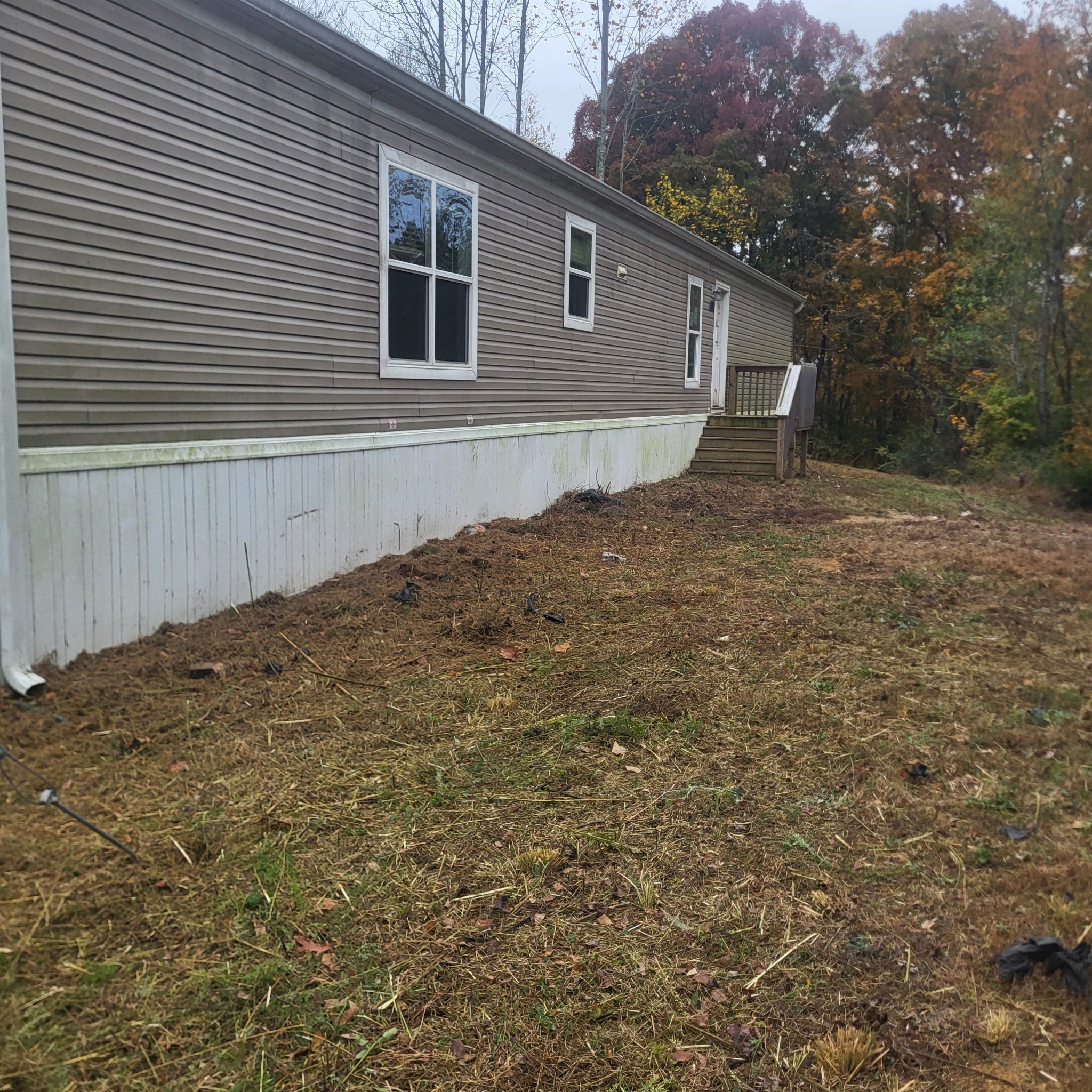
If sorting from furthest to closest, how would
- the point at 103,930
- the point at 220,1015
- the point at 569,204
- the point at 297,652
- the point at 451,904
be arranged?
the point at 569,204 < the point at 297,652 < the point at 451,904 < the point at 103,930 < the point at 220,1015

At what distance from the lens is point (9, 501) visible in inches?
159

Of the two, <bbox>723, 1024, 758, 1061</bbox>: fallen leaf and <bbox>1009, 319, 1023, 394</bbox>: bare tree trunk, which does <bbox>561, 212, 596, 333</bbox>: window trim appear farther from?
<bbox>1009, 319, 1023, 394</bbox>: bare tree trunk

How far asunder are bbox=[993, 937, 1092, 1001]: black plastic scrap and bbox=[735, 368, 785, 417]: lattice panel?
1548cm

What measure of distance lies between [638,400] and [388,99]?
684cm

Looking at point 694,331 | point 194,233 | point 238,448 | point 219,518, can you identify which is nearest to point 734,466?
point 694,331

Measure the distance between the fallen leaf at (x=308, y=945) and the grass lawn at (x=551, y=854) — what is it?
0.02m

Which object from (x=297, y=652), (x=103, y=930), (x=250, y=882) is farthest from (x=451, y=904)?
(x=297, y=652)

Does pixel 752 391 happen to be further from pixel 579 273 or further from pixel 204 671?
pixel 204 671

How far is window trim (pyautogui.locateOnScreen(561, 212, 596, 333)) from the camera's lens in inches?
411

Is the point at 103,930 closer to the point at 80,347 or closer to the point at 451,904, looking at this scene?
the point at 451,904

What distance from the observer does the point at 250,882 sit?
2.92 meters

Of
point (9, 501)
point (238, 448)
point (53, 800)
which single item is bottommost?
point (53, 800)

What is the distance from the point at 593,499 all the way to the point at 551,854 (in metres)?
7.81

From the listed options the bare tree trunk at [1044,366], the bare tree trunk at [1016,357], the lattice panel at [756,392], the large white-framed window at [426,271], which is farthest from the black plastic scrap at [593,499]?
the bare tree trunk at [1016,357]
